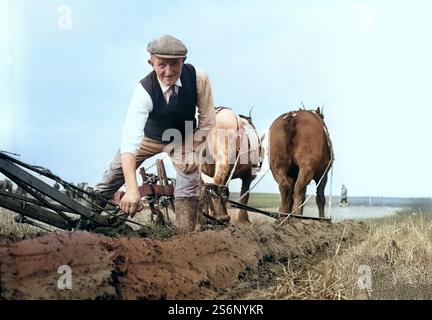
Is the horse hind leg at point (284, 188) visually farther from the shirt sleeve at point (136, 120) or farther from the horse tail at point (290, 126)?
the shirt sleeve at point (136, 120)

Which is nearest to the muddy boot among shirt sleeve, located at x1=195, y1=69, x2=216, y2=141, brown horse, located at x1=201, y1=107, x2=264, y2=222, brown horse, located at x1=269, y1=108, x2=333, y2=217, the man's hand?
shirt sleeve, located at x1=195, y1=69, x2=216, y2=141

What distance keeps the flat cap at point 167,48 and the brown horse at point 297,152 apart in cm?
468

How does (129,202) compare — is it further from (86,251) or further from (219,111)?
(219,111)

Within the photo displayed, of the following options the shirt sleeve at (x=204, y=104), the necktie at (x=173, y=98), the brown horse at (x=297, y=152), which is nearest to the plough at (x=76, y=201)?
the shirt sleeve at (x=204, y=104)

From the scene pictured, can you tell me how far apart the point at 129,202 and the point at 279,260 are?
7.16ft

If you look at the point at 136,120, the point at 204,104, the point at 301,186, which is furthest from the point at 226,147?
the point at 136,120

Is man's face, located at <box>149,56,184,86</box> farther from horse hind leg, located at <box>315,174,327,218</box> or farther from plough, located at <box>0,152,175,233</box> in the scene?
horse hind leg, located at <box>315,174,327,218</box>

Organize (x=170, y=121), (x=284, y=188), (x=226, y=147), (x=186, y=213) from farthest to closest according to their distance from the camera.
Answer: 1. (x=226, y=147)
2. (x=284, y=188)
3. (x=186, y=213)
4. (x=170, y=121)

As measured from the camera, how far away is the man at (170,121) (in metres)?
5.43

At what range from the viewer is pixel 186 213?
6746 millimetres

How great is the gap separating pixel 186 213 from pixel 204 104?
3.83 feet

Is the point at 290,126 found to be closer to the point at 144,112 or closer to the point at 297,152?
the point at 297,152
